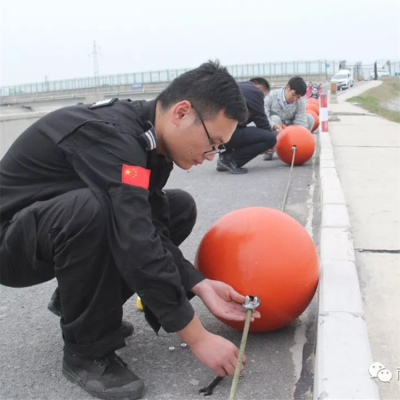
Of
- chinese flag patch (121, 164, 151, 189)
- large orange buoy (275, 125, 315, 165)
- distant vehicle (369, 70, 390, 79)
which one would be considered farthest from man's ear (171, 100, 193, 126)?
distant vehicle (369, 70, 390, 79)

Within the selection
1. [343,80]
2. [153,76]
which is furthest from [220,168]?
[153,76]

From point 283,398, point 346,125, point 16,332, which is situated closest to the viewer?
point 283,398

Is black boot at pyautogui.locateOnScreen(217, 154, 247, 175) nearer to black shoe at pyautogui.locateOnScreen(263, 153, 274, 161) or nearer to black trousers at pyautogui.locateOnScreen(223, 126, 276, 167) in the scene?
black trousers at pyautogui.locateOnScreen(223, 126, 276, 167)

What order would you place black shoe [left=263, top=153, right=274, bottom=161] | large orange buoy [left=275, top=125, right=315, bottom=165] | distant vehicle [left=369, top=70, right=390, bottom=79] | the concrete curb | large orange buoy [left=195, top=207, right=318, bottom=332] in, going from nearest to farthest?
the concrete curb
large orange buoy [left=195, top=207, right=318, bottom=332]
large orange buoy [left=275, top=125, right=315, bottom=165]
black shoe [left=263, top=153, right=274, bottom=161]
distant vehicle [left=369, top=70, right=390, bottom=79]

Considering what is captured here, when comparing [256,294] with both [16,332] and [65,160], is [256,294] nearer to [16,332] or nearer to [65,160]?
[65,160]

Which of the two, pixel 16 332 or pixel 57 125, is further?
pixel 16 332

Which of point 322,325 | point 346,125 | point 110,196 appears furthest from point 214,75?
point 346,125

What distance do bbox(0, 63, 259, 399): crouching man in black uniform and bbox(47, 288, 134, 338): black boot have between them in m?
0.23

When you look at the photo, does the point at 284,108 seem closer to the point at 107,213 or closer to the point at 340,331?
the point at 340,331

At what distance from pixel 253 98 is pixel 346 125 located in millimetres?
7503

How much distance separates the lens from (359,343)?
232cm

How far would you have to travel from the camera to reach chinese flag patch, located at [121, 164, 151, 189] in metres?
2.12

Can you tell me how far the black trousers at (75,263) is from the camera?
2.17 metres

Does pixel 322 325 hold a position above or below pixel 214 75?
below
